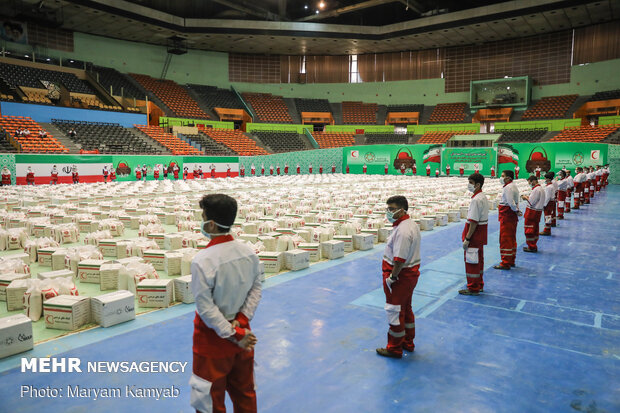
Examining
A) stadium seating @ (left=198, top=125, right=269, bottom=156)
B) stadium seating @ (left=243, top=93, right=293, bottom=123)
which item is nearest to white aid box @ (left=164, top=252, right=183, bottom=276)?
stadium seating @ (left=198, top=125, right=269, bottom=156)

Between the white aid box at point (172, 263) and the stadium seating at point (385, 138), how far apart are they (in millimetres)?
33495

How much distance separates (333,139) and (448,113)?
1172 cm

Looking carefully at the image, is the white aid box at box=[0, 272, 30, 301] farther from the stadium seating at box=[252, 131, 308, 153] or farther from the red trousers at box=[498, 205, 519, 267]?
the stadium seating at box=[252, 131, 308, 153]

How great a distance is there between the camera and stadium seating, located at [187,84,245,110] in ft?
132

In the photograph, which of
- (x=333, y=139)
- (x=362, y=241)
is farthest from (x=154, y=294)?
(x=333, y=139)

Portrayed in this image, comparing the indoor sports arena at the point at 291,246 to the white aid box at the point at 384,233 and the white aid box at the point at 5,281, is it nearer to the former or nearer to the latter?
the white aid box at the point at 5,281

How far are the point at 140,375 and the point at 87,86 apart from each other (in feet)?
115

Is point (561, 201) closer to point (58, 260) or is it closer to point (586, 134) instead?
point (58, 260)

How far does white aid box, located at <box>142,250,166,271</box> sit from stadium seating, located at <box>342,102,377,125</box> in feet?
123

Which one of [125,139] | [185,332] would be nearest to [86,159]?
[125,139]

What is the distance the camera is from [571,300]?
5.05m

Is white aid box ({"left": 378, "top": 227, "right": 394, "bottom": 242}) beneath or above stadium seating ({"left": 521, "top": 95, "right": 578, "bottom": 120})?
beneath

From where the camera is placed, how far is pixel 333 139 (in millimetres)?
39438

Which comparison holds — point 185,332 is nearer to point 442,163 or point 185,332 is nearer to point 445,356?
point 445,356
